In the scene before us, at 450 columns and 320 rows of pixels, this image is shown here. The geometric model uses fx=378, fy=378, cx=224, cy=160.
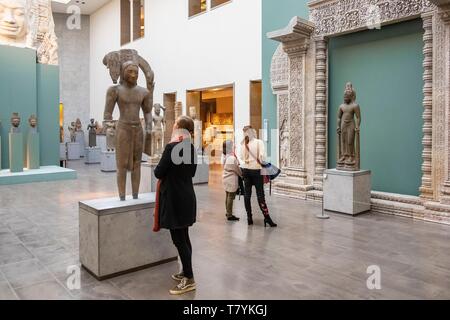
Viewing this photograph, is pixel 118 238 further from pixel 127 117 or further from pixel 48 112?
pixel 48 112

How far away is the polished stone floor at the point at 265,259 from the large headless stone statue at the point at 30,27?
7.70 m

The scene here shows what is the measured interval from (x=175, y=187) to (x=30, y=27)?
492 inches

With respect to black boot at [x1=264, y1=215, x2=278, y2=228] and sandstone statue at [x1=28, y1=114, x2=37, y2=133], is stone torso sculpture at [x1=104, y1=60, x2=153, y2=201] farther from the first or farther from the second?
sandstone statue at [x1=28, y1=114, x2=37, y2=133]

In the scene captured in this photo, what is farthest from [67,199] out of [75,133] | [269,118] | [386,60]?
[75,133]

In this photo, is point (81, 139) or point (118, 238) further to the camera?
point (81, 139)

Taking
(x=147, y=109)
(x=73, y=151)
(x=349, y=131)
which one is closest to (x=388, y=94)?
(x=349, y=131)

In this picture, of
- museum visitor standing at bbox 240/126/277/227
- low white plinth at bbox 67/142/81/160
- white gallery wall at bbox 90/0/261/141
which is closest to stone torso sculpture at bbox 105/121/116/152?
museum visitor standing at bbox 240/126/277/227

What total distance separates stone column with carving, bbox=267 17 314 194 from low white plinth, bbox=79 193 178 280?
4.99m

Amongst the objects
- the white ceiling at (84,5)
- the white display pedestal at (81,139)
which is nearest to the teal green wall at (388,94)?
the white ceiling at (84,5)

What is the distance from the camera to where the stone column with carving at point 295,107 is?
8.48m

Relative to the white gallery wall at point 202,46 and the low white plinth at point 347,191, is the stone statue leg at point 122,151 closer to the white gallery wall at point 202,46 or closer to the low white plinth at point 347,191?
the low white plinth at point 347,191

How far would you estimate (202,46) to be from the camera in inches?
569

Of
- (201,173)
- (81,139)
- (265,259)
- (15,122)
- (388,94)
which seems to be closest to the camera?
(265,259)

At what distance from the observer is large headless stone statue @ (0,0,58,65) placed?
1215 cm
